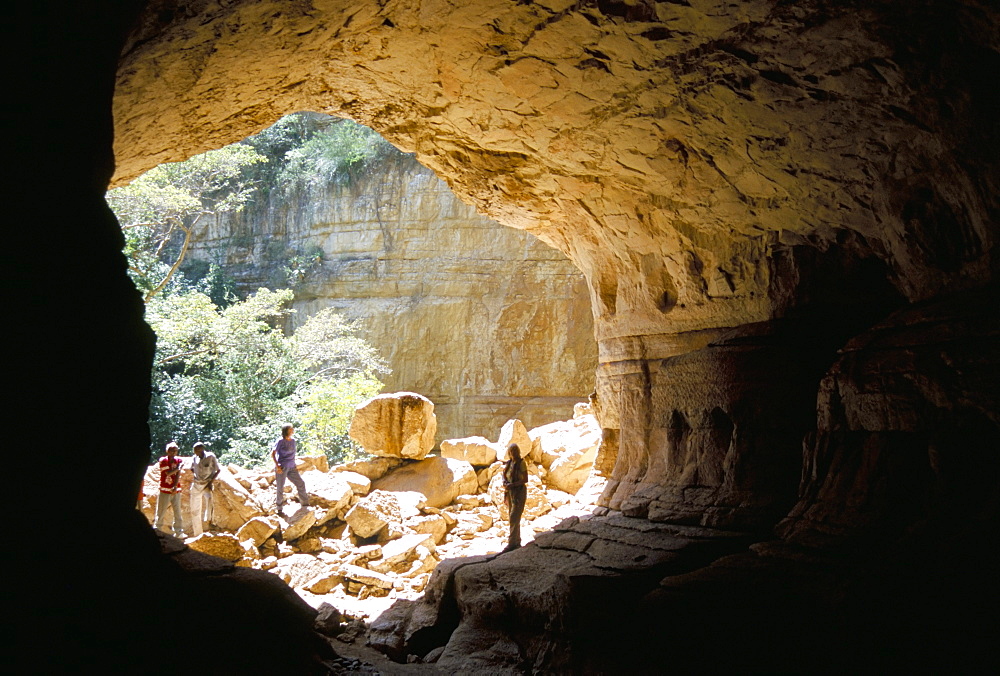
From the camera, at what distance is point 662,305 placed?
21.1 feet

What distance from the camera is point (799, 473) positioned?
500 centimetres

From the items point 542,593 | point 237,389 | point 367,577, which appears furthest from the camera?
point 237,389

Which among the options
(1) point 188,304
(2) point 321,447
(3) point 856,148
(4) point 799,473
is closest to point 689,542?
(4) point 799,473

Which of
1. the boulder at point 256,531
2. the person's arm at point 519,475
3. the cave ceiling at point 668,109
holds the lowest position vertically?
the boulder at point 256,531

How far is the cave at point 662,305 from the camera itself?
2.58m

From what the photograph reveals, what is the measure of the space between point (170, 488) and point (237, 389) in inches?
347

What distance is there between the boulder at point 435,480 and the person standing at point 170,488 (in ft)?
12.4

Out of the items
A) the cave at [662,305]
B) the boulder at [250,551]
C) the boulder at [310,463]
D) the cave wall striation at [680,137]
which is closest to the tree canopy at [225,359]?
the boulder at [310,463]

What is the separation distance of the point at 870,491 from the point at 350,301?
60.1 feet

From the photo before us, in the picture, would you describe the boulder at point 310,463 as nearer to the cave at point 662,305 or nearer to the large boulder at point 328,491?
the large boulder at point 328,491

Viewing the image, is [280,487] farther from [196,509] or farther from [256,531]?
[196,509]

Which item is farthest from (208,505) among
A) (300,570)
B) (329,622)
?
(329,622)

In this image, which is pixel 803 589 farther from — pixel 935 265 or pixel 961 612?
pixel 935 265

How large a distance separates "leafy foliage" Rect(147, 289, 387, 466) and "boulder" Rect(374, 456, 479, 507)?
4.64m
